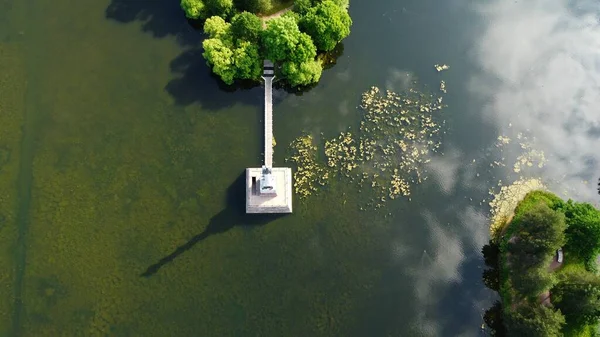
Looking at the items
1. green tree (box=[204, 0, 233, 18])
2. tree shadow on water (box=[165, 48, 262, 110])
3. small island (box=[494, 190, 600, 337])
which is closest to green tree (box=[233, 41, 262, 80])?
tree shadow on water (box=[165, 48, 262, 110])

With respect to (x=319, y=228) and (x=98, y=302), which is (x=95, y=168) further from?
(x=319, y=228)

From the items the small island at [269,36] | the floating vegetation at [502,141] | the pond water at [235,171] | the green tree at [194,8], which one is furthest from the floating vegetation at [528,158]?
the green tree at [194,8]

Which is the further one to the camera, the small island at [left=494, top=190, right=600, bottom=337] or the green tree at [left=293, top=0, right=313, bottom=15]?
the green tree at [left=293, top=0, right=313, bottom=15]

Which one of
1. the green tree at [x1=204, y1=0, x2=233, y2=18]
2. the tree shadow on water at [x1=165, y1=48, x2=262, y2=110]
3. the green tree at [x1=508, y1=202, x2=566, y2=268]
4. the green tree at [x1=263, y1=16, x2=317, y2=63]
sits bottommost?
the green tree at [x1=508, y1=202, x2=566, y2=268]

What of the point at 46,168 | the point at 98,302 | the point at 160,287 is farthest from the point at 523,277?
the point at 46,168

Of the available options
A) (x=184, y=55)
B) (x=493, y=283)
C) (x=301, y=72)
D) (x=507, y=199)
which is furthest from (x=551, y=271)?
(x=184, y=55)

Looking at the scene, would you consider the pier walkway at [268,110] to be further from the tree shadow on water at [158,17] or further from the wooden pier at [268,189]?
the tree shadow on water at [158,17]

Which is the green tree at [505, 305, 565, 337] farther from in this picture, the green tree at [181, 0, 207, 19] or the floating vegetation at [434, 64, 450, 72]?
the green tree at [181, 0, 207, 19]
